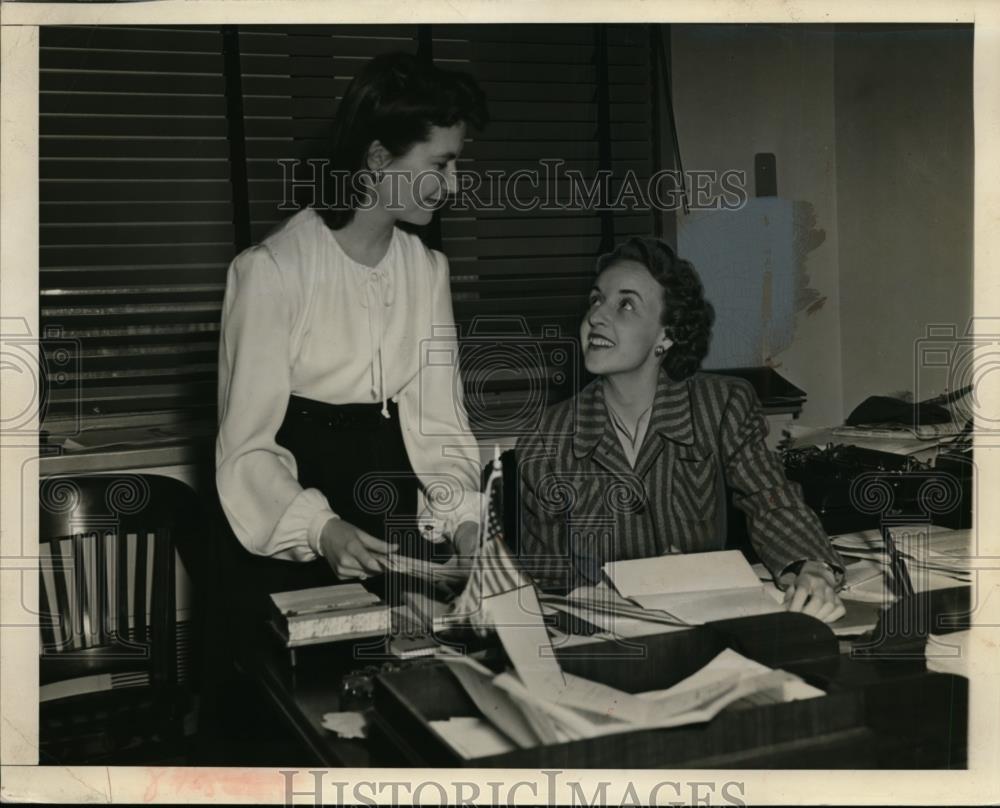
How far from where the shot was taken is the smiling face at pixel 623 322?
1.83 metres

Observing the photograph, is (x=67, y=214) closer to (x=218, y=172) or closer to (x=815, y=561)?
(x=218, y=172)

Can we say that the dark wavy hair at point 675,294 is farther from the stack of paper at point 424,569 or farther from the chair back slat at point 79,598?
the chair back slat at point 79,598

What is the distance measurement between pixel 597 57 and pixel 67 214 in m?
1.05

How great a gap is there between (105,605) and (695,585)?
111 cm

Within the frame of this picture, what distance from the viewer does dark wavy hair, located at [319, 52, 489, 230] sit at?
5.91 feet

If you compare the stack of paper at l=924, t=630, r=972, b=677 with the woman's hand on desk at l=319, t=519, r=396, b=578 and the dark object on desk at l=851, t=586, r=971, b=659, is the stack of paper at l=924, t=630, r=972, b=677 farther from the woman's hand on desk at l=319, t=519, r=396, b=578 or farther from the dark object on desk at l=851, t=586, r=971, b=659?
the woman's hand on desk at l=319, t=519, r=396, b=578

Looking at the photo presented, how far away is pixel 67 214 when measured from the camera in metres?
1.82

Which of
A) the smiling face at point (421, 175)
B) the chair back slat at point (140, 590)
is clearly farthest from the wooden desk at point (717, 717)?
the smiling face at point (421, 175)

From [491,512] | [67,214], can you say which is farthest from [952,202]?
[67,214]

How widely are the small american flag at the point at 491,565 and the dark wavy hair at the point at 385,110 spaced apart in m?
0.58

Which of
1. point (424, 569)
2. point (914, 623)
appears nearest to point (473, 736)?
point (424, 569)

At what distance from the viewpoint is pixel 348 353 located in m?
1.82

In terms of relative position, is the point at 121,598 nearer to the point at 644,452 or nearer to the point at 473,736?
the point at 473,736

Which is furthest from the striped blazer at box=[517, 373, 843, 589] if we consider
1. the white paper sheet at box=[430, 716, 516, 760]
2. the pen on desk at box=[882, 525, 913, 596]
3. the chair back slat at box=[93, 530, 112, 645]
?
the chair back slat at box=[93, 530, 112, 645]
